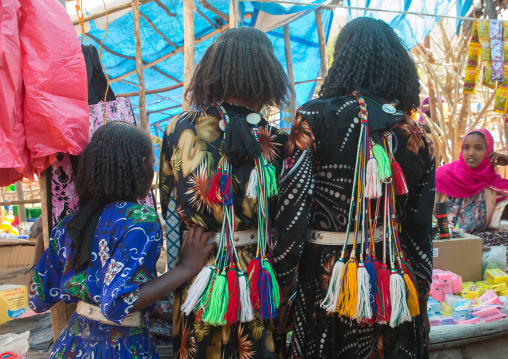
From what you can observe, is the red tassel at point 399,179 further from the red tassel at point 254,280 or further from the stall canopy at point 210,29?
the stall canopy at point 210,29

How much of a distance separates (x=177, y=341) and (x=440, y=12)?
13.2 feet

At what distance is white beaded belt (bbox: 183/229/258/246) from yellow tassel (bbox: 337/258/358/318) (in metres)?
0.38

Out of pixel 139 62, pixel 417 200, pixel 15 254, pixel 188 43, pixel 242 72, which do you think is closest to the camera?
pixel 242 72

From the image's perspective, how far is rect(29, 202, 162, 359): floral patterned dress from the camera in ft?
4.35

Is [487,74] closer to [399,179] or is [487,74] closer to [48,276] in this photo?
[399,179]

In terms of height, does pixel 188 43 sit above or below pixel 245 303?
above

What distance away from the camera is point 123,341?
1463mm

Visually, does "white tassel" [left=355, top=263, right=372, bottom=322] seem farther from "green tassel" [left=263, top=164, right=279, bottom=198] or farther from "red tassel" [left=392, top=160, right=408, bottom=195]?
"green tassel" [left=263, top=164, right=279, bottom=198]

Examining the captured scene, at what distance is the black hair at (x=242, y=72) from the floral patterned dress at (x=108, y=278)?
55 cm

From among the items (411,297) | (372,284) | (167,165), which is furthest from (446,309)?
(167,165)

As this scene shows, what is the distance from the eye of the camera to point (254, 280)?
1515mm

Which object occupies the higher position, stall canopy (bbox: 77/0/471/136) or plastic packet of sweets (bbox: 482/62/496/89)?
stall canopy (bbox: 77/0/471/136)

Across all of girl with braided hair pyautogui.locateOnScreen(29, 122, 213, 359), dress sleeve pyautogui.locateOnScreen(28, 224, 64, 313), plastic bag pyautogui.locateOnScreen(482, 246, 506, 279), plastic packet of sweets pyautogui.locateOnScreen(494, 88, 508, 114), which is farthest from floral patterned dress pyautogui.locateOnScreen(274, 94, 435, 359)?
plastic packet of sweets pyautogui.locateOnScreen(494, 88, 508, 114)

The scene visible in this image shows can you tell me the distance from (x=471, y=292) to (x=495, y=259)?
1.70 feet
